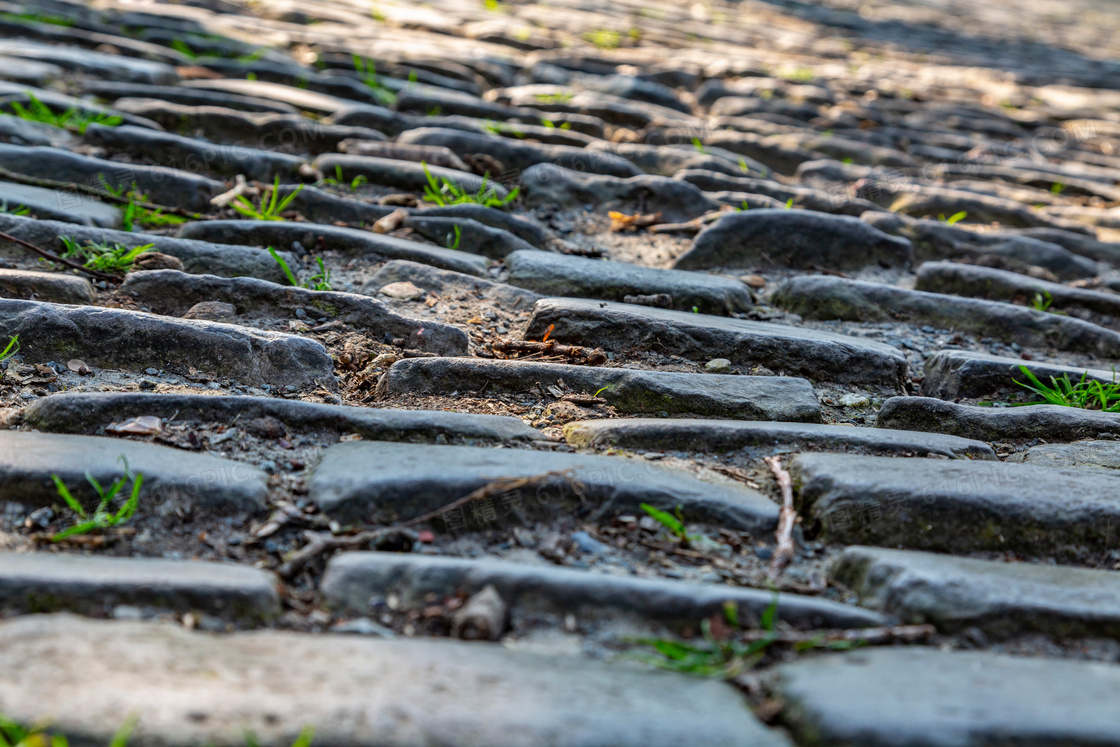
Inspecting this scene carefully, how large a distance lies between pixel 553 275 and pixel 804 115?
2.62 metres

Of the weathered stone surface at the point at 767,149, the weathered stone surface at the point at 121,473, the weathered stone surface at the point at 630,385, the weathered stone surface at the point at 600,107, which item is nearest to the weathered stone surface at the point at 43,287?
the weathered stone surface at the point at 121,473

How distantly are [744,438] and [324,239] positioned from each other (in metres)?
1.26

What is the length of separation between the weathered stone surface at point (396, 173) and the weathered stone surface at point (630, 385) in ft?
3.69

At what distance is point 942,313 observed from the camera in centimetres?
226

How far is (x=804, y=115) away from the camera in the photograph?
423cm

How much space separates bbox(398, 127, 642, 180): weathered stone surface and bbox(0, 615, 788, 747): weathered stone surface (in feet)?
7.39

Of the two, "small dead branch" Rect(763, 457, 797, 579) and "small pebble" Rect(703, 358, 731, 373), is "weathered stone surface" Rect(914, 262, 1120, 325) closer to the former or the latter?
"small pebble" Rect(703, 358, 731, 373)

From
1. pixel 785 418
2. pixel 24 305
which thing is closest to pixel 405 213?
pixel 24 305

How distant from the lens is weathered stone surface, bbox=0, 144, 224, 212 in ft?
7.86

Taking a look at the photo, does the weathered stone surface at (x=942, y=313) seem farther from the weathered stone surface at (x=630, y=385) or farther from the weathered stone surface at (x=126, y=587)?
the weathered stone surface at (x=126, y=587)

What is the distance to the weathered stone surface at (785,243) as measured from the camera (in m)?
2.48

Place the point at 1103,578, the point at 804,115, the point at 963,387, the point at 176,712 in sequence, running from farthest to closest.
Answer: the point at 804,115 → the point at 963,387 → the point at 1103,578 → the point at 176,712

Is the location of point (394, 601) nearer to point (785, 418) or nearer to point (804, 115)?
point (785, 418)

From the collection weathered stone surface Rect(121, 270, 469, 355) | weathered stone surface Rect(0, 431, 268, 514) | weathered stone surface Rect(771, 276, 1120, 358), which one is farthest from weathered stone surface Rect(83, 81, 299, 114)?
weathered stone surface Rect(0, 431, 268, 514)
